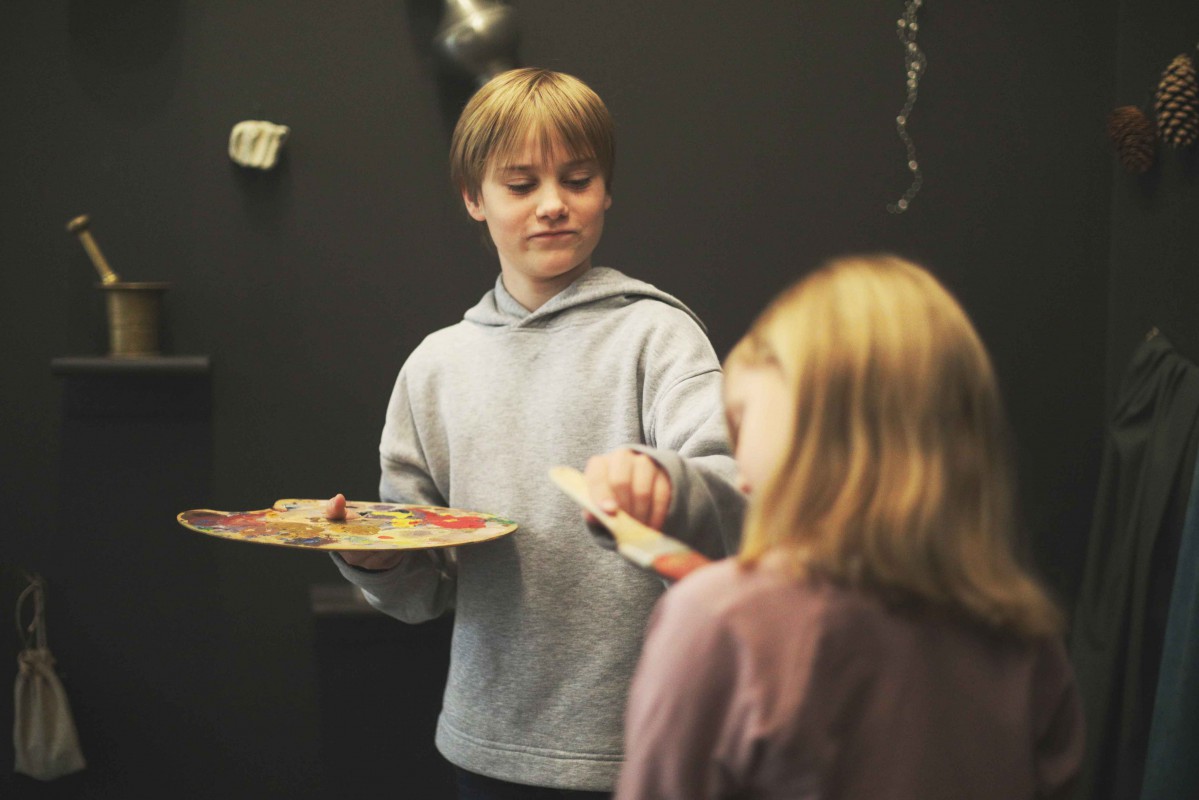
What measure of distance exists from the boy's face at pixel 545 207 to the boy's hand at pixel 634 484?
0.46m

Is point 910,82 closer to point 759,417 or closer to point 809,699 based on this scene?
point 759,417

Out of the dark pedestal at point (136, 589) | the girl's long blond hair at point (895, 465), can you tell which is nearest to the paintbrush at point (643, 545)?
the girl's long blond hair at point (895, 465)

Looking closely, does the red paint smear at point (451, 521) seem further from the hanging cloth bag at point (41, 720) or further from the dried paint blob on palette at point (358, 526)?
the hanging cloth bag at point (41, 720)

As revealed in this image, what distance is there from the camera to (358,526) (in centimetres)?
138

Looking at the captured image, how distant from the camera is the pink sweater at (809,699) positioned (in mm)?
715

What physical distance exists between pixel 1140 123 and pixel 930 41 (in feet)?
1.41

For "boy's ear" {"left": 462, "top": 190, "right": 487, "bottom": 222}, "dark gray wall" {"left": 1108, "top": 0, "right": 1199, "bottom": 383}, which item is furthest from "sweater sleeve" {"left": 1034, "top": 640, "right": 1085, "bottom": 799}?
"dark gray wall" {"left": 1108, "top": 0, "right": 1199, "bottom": 383}

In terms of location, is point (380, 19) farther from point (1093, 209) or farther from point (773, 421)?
point (773, 421)

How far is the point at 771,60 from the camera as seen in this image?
2391 millimetres

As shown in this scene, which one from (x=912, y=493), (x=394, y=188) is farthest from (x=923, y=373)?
(x=394, y=188)

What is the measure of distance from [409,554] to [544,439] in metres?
0.22

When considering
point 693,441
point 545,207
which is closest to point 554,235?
point 545,207

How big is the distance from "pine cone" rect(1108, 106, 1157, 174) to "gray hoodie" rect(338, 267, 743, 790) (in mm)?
1284

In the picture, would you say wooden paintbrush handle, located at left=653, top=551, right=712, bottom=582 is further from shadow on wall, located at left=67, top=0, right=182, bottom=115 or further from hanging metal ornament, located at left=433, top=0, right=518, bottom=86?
shadow on wall, located at left=67, top=0, right=182, bottom=115
